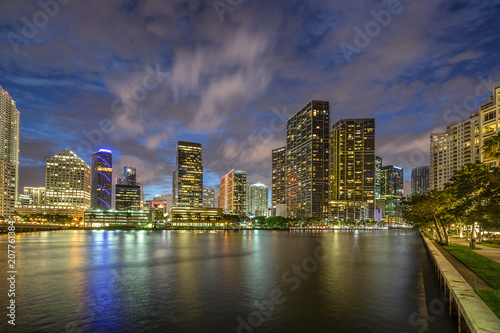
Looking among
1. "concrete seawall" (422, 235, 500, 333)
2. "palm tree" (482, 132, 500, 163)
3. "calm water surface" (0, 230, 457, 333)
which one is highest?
"palm tree" (482, 132, 500, 163)

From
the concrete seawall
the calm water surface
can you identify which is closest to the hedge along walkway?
the concrete seawall

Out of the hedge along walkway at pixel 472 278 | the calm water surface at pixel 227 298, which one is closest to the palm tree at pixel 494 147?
the hedge along walkway at pixel 472 278

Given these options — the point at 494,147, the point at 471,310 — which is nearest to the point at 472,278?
the point at 494,147

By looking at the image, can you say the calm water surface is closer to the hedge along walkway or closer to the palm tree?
the hedge along walkway

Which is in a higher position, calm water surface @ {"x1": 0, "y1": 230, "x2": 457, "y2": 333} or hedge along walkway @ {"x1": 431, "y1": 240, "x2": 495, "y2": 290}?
hedge along walkway @ {"x1": 431, "y1": 240, "x2": 495, "y2": 290}

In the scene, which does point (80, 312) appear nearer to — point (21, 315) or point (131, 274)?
point (21, 315)

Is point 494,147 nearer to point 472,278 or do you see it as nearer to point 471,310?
point 472,278

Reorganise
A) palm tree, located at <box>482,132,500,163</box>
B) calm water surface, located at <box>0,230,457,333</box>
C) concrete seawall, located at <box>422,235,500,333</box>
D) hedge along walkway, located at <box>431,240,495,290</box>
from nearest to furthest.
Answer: concrete seawall, located at <box>422,235,500,333</box>
hedge along walkway, located at <box>431,240,495,290</box>
calm water surface, located at <box>0,230,457,333</box>
palm tree, located at <box>482,132,500,163</box>

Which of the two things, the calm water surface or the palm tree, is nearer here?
the calm water surface

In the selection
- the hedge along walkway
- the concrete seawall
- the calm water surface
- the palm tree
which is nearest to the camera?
the concrete seawall

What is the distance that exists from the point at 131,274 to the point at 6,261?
1274 inches

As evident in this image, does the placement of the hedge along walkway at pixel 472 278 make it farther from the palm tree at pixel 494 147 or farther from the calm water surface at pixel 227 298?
the palm tree at pixel 494 147

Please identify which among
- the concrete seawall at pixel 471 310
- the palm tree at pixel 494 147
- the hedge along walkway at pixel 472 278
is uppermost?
the palm tree at pixel 494 147

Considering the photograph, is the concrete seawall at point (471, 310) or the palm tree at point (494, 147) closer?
the concrete seawall at point (471, 310)
